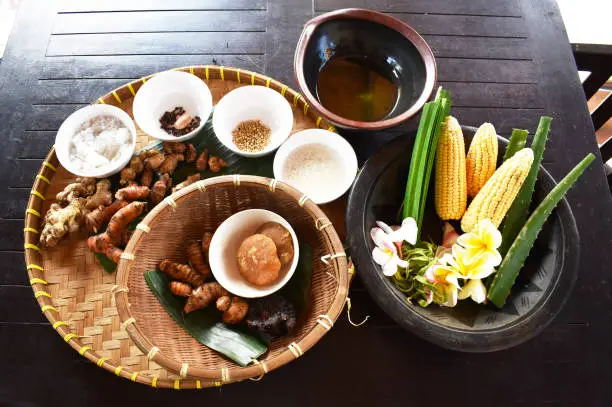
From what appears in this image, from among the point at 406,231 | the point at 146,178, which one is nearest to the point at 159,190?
the point at 146,178

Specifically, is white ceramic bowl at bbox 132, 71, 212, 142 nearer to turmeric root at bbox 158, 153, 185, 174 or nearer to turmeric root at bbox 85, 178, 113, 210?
turmeric root at bbox 158, 153, 185, 174

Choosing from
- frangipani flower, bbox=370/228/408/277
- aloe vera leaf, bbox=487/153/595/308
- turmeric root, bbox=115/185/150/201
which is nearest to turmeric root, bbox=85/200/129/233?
turmeric root, bbox=115/185/150/201

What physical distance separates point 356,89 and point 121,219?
0.94m

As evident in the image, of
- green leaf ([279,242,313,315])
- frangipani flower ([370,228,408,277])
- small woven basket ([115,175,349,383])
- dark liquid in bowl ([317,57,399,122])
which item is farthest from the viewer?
dark liquid in bowl ([317,57,399,122])

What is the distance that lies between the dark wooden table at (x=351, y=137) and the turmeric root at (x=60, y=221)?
191 millimetres

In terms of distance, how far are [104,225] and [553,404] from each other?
1553 millimetres

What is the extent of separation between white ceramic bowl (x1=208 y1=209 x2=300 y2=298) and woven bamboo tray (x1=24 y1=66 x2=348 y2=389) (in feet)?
0.69

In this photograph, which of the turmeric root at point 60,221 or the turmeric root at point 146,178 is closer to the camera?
the turmeric root at point 60,221

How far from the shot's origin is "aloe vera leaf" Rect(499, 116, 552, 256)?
1.27 m

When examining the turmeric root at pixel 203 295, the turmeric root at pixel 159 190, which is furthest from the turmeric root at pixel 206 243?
the turmeric root at pixel 159 190

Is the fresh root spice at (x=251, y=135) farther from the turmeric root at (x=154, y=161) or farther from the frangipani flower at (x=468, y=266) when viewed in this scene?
the frangipani flower at (x=468, y=266)

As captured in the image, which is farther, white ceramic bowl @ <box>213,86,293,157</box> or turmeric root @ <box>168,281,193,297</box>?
white ceramic bowl @ <box>213,86,293,157</box>

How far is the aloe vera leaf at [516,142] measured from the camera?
4.21ft

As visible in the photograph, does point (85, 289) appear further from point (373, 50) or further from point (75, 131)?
point (373, 50)
